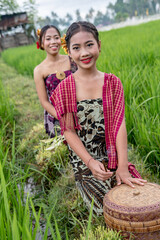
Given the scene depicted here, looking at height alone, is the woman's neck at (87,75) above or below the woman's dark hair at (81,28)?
below

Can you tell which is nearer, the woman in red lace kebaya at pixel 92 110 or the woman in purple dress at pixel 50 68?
the woman in red lace kebaya at pixel 92 110

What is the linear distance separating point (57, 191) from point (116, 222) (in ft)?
2.59

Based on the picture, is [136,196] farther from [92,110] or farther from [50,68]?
[50,68]

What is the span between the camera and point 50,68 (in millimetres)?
2367

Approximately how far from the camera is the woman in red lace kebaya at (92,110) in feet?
4.43

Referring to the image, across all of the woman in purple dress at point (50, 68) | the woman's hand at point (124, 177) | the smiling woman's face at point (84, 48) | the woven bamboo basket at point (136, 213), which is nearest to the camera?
the woven bamboo basket at point (136, 213)

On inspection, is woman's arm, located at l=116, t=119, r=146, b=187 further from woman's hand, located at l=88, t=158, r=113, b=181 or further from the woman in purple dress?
the woman in purple dress

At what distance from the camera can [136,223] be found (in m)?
1.03

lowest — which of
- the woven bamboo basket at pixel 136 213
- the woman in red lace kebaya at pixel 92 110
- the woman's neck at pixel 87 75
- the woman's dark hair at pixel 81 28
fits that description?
the woven bamboo basket at pixel 136 213

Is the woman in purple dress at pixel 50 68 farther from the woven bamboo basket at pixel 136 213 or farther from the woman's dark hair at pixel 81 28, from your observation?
the woven bamboo basket at pixel 136 213

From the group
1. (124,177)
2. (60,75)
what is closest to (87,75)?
(124,177)

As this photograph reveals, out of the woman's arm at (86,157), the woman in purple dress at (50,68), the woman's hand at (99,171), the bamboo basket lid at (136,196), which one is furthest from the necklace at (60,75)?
the bamboo basket lid at (136,196)

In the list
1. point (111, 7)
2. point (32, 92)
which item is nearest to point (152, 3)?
point (111, 7)

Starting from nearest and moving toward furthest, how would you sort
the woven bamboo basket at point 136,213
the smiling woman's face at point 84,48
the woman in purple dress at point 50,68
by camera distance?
the woven bamboo basket at point 136,213, the smiling woman's face at point 84,48, the woman in purple dress at point 50,68
